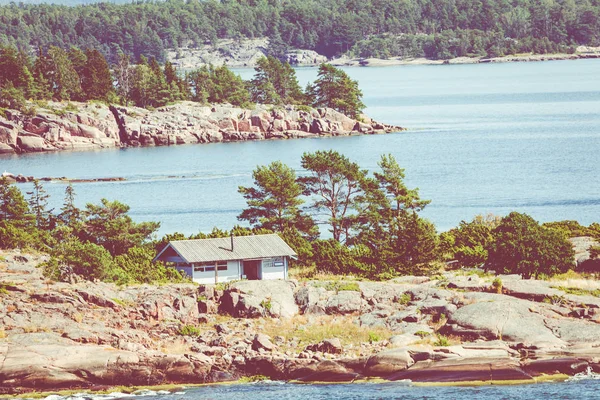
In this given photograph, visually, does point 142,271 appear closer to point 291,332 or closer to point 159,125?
point 291,332

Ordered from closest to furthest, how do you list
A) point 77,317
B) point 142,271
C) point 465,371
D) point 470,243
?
point 465,371
point 77,317
point 142,271
point 470,243

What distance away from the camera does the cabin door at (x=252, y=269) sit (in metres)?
63.2

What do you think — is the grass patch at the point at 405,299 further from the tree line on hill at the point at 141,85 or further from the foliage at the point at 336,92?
the foliage at the point at 336,92

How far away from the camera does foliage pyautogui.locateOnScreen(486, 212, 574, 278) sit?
63375 millimetres

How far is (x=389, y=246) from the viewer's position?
6844 centimetres

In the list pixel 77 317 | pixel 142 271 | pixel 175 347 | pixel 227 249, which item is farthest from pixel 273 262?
pixel 77 317

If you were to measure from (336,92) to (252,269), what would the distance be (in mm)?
127809

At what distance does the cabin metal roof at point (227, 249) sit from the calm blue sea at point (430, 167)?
28.5 m

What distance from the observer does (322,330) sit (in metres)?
53.7

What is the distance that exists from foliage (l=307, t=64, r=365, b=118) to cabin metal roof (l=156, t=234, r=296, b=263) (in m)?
126

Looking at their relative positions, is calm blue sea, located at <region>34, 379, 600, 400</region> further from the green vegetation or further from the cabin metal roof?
the cabin metal roof

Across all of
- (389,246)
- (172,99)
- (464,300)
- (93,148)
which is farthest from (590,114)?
(464,300)

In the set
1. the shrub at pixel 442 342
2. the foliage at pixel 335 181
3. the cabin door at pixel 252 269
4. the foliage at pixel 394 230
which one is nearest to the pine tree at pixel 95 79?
the foliage at pixel 335 181

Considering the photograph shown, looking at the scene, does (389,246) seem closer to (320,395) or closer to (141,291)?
(141,291)
